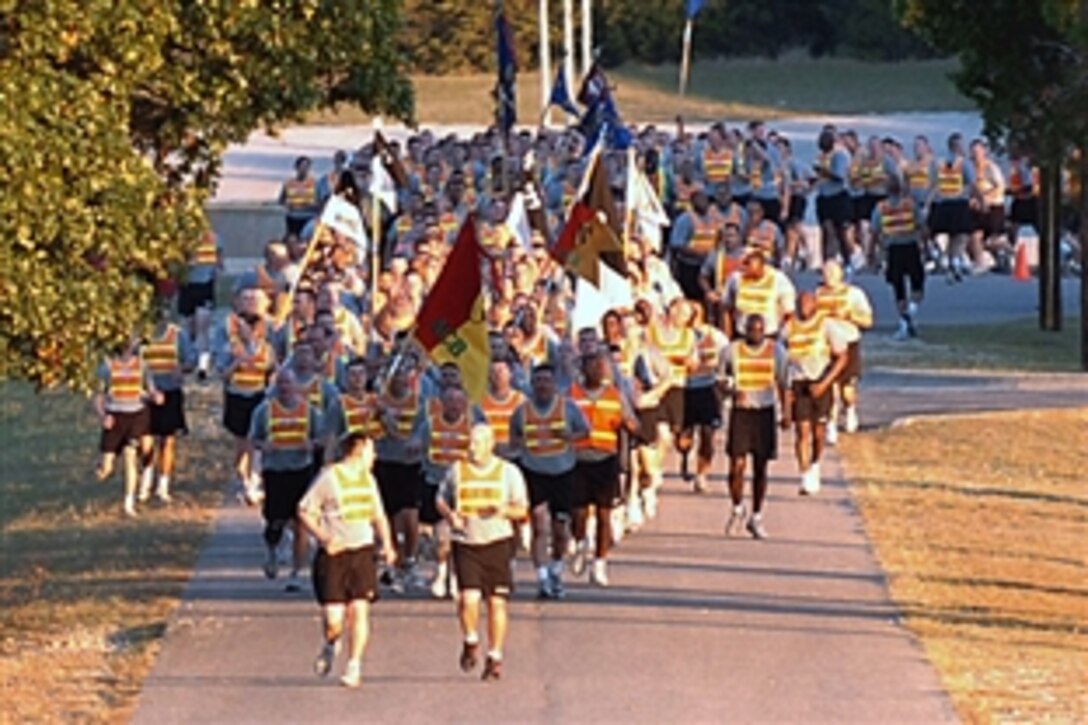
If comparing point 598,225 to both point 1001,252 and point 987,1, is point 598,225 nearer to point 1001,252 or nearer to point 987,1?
point 987,1

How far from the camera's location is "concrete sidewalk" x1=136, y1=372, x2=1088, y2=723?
17.0 meters

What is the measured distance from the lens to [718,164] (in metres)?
36.5

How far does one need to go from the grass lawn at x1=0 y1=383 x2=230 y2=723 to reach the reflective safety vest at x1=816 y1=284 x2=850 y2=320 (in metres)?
5.30

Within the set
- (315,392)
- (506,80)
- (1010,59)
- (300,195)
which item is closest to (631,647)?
(315,392)

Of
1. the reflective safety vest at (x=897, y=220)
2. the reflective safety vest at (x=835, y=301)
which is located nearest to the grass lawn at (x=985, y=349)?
the reflective safety vest at (x=897, y=220)

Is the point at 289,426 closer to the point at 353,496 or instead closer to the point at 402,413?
the point at 402,413

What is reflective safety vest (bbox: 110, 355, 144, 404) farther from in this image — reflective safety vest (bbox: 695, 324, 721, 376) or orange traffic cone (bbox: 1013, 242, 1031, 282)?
orange traffic cone (bbox: 1013, 242, 1031, 282)

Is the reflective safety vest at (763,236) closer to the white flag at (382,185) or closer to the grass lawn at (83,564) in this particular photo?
the white flag at (382,185)

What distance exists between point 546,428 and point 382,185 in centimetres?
850

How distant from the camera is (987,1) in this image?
33031 mm

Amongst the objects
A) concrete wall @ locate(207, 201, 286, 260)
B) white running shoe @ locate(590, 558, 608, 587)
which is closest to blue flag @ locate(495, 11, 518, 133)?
concrete wall @ locate(207, 201, 286, 260)

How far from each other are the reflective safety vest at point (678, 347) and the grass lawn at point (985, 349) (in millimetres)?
9863

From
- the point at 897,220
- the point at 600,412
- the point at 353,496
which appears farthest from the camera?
the point at 897,220

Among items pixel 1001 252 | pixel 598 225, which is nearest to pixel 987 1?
pixel 1001 252
